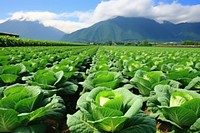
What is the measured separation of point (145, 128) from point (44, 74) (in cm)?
181

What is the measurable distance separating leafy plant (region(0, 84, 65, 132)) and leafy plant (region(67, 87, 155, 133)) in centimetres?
31

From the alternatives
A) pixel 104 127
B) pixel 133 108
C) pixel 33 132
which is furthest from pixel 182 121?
pixel 33 132

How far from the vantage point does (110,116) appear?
1.98m

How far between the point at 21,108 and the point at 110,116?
82 cm

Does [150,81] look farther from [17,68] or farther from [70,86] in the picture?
[17,68]

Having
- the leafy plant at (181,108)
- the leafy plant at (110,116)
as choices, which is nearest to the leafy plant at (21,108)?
the leafy plant at (110,116)

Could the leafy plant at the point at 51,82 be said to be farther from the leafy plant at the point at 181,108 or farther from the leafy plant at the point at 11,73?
the leafy plant at the point at 181,108

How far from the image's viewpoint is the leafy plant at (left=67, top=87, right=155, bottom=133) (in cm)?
193

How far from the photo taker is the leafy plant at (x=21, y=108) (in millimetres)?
2115

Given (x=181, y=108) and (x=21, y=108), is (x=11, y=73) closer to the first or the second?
(x=21, y=108)

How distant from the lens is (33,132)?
6.91ft

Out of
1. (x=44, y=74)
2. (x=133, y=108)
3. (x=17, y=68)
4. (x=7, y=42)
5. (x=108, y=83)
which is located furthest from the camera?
(x=7, y=42)

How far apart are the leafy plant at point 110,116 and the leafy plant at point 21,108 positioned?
12.1 inches

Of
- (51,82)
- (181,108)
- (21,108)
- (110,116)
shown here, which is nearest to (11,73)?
(51,82)
